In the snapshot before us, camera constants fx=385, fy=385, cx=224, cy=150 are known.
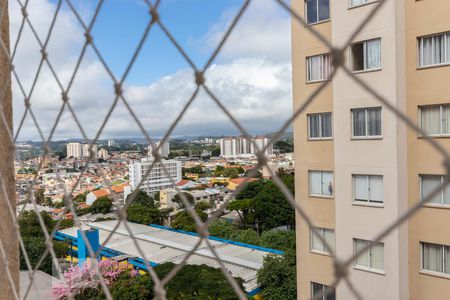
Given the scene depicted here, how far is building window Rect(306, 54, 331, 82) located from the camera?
3.07 meters

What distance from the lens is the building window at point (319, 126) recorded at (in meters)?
3.16

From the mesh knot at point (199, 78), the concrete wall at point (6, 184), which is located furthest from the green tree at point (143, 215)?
the mesh knot at point (199, 78)

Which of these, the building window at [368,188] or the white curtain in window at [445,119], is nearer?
the white curtain in window at [445,119]

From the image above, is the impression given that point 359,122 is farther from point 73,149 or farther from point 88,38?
point 88,38

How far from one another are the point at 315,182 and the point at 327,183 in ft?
0.38

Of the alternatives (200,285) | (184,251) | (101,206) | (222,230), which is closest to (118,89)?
(200,285)

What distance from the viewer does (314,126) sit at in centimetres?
324

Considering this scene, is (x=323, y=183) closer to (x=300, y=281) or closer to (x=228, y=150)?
(x=300, y=281)

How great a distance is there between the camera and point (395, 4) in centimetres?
265

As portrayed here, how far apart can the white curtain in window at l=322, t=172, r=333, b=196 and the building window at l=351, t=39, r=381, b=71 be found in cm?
87

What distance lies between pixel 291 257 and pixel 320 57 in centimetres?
296

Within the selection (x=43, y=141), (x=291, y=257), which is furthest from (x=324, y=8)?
(x=291, y=257)

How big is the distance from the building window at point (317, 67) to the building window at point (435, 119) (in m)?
0.78

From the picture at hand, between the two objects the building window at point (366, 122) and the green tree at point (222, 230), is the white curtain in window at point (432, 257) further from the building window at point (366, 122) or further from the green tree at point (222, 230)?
the green tree at point (222, 230)
